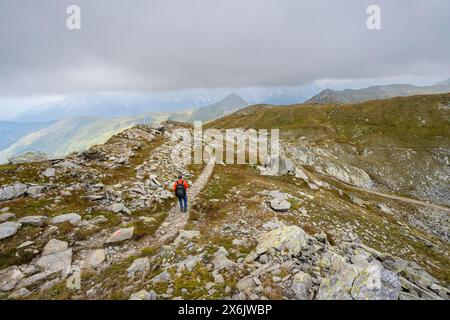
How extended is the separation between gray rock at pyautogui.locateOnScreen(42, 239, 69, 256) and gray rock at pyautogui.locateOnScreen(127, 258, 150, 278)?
15.4 feet

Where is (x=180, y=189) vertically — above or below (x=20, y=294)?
above

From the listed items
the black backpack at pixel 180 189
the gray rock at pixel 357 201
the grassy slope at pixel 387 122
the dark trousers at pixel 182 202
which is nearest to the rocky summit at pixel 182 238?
the gray rock at pixel 357 201

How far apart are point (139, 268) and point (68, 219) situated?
24.7ft

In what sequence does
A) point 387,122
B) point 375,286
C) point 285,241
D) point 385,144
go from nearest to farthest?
point 375,286 → point 285,241 → point 385,144 → point 387,122

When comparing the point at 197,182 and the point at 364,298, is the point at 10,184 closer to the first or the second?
the point at 197,182

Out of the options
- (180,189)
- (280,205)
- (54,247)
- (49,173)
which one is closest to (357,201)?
(280,205)

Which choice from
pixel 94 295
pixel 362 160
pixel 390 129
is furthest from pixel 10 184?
pixel 390 129

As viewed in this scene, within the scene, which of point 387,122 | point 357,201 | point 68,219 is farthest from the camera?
point 387,122

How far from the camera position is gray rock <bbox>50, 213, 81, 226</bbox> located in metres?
14.5

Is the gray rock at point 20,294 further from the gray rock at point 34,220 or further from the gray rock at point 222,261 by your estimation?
the gray rock at point 222,261

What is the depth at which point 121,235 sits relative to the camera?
1422cm

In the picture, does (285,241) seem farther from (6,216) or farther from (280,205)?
(6,216)

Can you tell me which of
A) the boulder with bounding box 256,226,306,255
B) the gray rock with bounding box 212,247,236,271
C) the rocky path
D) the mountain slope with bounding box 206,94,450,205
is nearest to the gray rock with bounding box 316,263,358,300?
the boulder with bounding box 256,226,306,255

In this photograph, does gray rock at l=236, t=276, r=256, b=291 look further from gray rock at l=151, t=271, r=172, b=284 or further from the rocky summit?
gray rock at l=151, t=271, r=172, b=284
